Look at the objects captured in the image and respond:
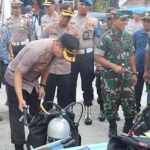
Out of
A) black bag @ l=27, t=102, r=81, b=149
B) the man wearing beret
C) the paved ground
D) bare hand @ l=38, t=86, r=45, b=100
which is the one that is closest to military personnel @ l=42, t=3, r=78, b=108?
the paved ground

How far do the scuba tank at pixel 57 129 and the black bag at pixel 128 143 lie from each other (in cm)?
96

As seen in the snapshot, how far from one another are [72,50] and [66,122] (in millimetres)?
682

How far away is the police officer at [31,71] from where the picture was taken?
154 inches

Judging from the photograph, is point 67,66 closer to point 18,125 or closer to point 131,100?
point 131,100

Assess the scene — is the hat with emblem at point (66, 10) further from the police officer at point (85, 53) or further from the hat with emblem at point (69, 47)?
the hat with emblem at point (69, 47)

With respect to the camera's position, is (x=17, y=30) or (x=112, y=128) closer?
(x=112, y=128)

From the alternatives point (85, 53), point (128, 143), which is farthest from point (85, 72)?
point (128, 143)

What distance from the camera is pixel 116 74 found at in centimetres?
538

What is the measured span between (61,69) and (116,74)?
2.74 feet

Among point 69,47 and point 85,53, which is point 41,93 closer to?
point 69,47

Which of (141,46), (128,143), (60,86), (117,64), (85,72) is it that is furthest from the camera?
(141,46)

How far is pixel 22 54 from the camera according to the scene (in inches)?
168

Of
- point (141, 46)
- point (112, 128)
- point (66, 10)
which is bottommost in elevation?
point (112, 128)

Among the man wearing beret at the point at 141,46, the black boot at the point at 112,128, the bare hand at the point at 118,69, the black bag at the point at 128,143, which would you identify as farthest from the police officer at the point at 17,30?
the black bag at the point at 128,143
